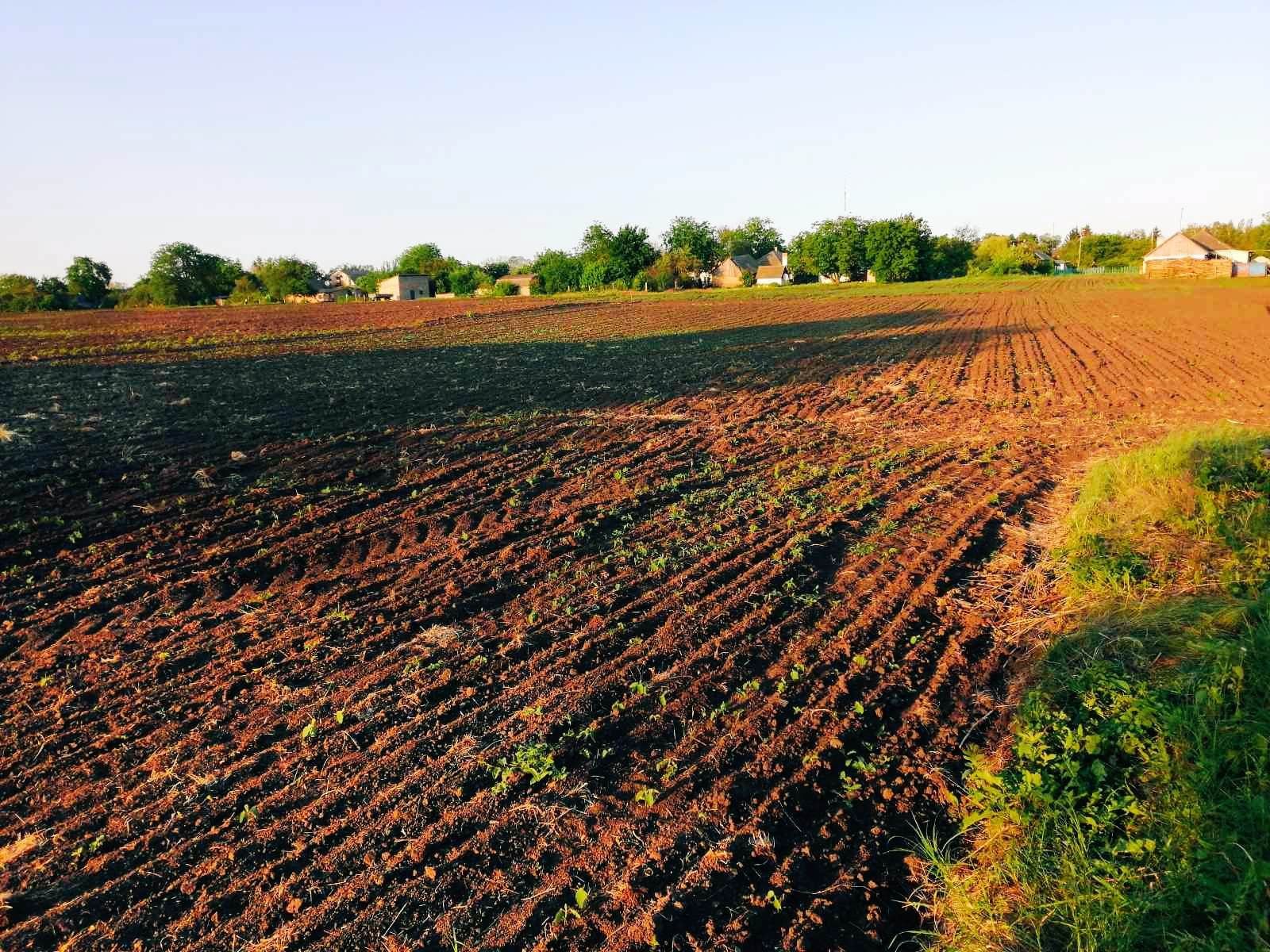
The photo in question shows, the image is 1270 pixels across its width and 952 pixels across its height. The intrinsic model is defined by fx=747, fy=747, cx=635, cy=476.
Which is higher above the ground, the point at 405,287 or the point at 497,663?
the point at 405,287

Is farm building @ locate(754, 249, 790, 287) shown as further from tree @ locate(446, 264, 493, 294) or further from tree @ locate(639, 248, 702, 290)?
tree @ locate(446, 264, 493, 294)

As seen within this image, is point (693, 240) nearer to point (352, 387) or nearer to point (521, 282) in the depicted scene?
point (521, 282)

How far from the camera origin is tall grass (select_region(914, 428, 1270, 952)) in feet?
9.18

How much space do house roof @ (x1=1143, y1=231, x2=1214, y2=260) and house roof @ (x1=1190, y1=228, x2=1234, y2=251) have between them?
14.0 ft

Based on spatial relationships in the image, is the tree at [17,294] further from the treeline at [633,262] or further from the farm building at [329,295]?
the treeline at [633,262]

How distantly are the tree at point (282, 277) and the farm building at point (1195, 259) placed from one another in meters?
91.1

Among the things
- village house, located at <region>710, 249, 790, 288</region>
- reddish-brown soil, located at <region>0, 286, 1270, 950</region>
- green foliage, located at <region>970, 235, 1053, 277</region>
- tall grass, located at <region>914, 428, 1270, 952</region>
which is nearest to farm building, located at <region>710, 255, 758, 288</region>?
village house, located at <region>710, 249, 790, 288</region>

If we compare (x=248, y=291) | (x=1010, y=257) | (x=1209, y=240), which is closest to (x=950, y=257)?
(x=1010, y=257)

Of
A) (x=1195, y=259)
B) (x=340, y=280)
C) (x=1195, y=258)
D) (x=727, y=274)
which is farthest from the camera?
(x=340, y=280)

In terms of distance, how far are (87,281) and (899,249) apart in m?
87.6

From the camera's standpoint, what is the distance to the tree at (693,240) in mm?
88812

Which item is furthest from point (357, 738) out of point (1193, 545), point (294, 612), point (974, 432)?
point (974, 432)

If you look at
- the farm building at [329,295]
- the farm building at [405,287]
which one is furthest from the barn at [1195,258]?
the farm building at [329,295]

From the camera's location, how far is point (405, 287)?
318 feet
